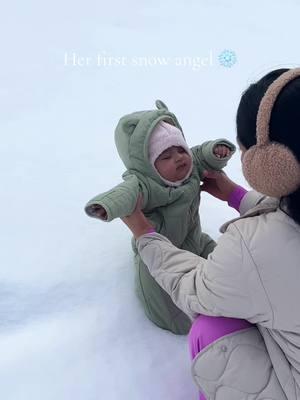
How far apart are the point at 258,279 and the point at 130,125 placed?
49cm

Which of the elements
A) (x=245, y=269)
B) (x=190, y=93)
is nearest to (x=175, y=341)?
(x=245, y=269)

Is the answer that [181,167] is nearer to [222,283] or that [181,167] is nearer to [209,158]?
[209,158]

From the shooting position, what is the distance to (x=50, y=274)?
4.04 ft

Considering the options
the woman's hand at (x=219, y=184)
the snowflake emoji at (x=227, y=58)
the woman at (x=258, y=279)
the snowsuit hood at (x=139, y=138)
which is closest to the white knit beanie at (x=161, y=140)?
the snowsuit hood at (x=139, y=138)

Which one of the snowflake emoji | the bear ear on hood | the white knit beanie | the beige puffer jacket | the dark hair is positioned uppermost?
the dark hair

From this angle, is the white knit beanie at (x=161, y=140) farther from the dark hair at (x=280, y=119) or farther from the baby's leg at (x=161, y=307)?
the dark hair at (x=280, y=119)

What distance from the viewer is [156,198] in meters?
1.02

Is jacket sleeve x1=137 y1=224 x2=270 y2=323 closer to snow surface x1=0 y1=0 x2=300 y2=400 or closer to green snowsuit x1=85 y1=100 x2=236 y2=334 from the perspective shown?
green snowsuit x1=85 y1=100 x2=236 y2=334

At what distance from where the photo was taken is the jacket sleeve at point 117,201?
918 millimetres

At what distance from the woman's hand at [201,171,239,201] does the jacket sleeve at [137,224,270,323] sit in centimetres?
33

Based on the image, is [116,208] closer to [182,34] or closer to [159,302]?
[159,302]

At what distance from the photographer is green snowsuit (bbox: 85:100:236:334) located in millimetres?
975

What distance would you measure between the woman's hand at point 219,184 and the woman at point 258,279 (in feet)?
1.13

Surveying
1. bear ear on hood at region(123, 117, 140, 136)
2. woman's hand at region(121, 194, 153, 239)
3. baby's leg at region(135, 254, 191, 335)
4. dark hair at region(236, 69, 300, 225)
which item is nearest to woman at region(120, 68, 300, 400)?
dark hair at region(236, 69, 300, 225)
